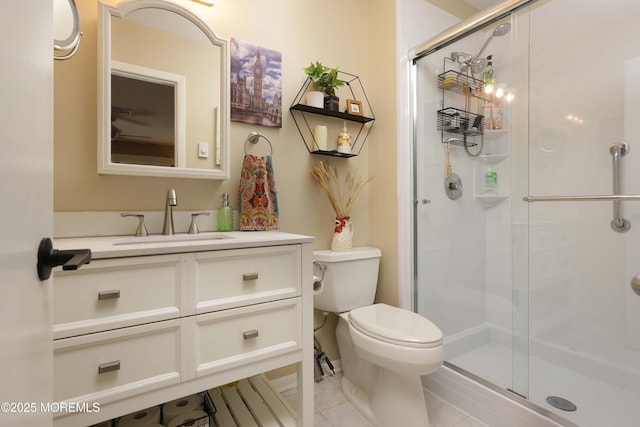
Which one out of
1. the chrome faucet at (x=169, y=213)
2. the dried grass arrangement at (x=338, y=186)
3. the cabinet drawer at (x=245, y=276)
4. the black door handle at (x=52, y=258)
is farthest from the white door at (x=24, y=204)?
the dried grass arrangement at (x=338, y=186)

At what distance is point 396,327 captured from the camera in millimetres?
1418

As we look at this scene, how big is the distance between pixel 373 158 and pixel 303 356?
130cm

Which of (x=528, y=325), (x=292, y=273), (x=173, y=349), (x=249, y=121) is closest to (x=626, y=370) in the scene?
(x=528, y=325)

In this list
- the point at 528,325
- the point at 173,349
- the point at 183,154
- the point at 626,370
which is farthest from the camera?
the point at 528,325

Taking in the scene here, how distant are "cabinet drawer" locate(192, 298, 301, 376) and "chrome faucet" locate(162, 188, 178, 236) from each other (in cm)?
48

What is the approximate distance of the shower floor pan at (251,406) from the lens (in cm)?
129

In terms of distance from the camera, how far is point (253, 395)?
1.45m

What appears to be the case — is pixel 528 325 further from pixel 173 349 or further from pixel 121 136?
pixel 121 136

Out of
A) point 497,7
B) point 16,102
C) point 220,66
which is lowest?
point 16,102

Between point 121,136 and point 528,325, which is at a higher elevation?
point 121,136

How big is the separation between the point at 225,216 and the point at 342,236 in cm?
67

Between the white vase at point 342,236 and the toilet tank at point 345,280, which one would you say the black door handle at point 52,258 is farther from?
the white vase at point 342,236

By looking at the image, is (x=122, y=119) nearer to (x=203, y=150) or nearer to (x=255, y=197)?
(x=203, y=150)

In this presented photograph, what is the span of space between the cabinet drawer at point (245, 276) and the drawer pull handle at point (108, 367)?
0.25m
